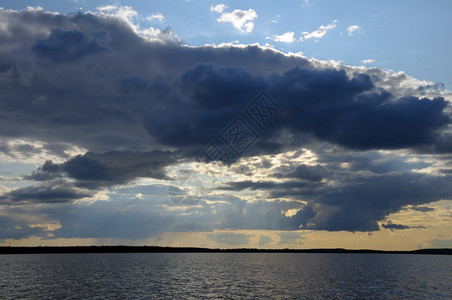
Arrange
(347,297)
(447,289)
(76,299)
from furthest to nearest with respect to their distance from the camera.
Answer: (447,289)
(347,297)
(76,299)

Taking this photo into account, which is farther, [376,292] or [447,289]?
[447,289]

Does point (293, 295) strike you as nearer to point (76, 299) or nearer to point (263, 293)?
point (263, 293)

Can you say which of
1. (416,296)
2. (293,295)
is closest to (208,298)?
(293,295)

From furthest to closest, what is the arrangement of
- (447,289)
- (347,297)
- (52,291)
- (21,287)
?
(447,289) < (21,287) < (52,291) < (347,297)

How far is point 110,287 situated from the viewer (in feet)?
297

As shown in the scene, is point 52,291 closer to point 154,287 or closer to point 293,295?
point 154,287

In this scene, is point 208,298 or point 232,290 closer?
point 208,298

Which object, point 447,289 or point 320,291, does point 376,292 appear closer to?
point 320,291

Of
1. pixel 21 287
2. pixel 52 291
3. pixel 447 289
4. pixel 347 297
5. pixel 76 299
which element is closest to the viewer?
pixel 76 299

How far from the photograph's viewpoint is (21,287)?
89.5 m

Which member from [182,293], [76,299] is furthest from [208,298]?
[76,299]

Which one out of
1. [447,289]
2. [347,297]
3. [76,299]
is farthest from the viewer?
[447,289]

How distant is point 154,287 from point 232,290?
19.7m

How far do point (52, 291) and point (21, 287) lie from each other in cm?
1270
